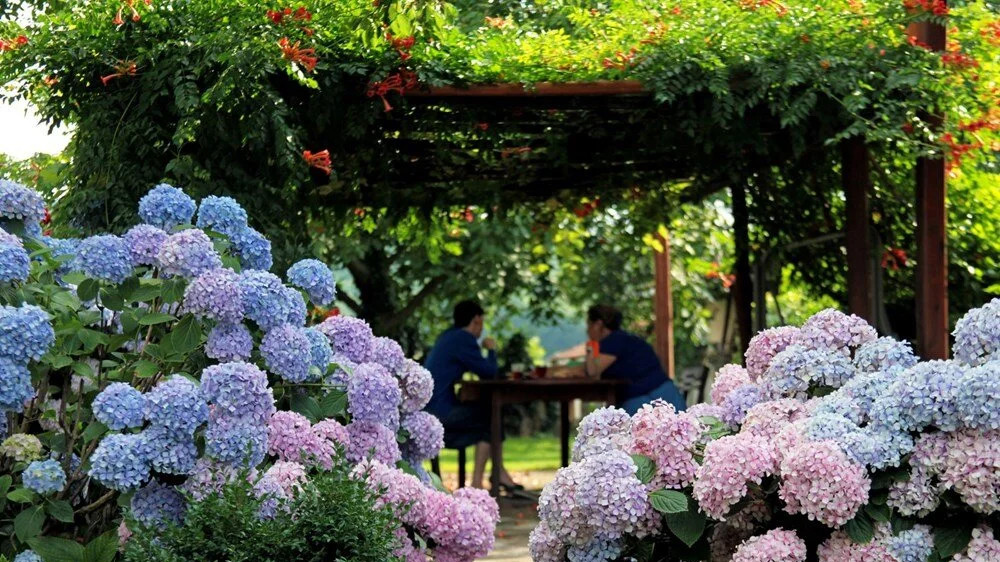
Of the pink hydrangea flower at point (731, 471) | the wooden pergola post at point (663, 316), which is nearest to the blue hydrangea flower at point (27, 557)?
the pink hydrangea flower at point (731, 471)

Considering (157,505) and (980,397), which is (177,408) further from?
(980,397)

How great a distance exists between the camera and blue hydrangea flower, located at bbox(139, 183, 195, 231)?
170 inches

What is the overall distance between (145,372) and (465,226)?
31.0 ft

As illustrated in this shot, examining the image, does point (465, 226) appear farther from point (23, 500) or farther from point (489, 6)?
point (23, 500)

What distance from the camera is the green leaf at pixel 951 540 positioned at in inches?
134

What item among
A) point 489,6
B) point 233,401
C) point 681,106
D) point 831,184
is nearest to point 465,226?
point 489,6

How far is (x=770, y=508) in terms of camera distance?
142 inches

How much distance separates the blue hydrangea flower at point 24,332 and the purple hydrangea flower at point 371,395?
3.22 feet

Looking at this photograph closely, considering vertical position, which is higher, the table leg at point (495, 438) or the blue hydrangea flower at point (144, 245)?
the blue hydrangea flower at point (144, 245)

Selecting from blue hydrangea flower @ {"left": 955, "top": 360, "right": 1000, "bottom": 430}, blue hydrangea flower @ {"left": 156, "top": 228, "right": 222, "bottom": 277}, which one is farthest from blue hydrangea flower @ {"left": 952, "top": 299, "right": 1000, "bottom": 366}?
blue hydrangea flower @ {"left": 156, "top": 228, "right": 222, "bottom": 277}

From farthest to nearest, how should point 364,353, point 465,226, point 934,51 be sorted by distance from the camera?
point 465,226, point 934,51, point 364,353

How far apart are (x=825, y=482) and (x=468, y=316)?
661cm

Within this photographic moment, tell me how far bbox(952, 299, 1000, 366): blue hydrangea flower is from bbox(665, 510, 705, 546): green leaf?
0.77m

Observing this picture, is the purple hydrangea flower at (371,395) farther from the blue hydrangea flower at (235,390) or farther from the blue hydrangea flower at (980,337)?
the blue hydrangea flower at (980,337)
